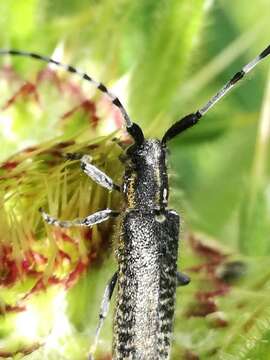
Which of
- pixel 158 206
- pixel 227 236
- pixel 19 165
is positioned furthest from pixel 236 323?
pixel 227 236

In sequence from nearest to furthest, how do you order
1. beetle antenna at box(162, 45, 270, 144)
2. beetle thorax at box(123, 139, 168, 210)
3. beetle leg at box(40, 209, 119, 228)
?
1. beetle leg at box(40, 209, 119, 228)
2. beetle thorax at box(123, 139, 168, 210)
3. beetle antenna at box(162, 45, 270, 144)

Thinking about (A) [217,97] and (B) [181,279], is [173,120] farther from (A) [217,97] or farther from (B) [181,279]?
(B) [181,279]

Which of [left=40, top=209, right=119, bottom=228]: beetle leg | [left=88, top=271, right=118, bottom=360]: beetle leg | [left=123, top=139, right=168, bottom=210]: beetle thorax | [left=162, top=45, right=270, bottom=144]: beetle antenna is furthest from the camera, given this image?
[left=162, top=45, right=270, bottom=144]: beetle antenna

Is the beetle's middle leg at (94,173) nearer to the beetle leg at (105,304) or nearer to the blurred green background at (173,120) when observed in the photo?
the blurred green background at (173,120)

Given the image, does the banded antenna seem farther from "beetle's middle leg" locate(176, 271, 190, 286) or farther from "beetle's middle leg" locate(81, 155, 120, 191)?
"beetle's middle leg" locate(176, 271, 190, 286)

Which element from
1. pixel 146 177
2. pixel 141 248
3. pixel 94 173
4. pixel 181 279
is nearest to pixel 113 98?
pixel 146 177

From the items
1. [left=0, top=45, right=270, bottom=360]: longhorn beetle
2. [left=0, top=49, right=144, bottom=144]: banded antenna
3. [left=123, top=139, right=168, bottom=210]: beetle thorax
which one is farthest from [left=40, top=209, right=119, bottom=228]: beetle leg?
[left=0, top=49, right=144, bottom=144]: banded antenna

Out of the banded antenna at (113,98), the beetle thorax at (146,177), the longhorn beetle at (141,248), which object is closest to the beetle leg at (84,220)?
the longhorn beetle at (141,248)
